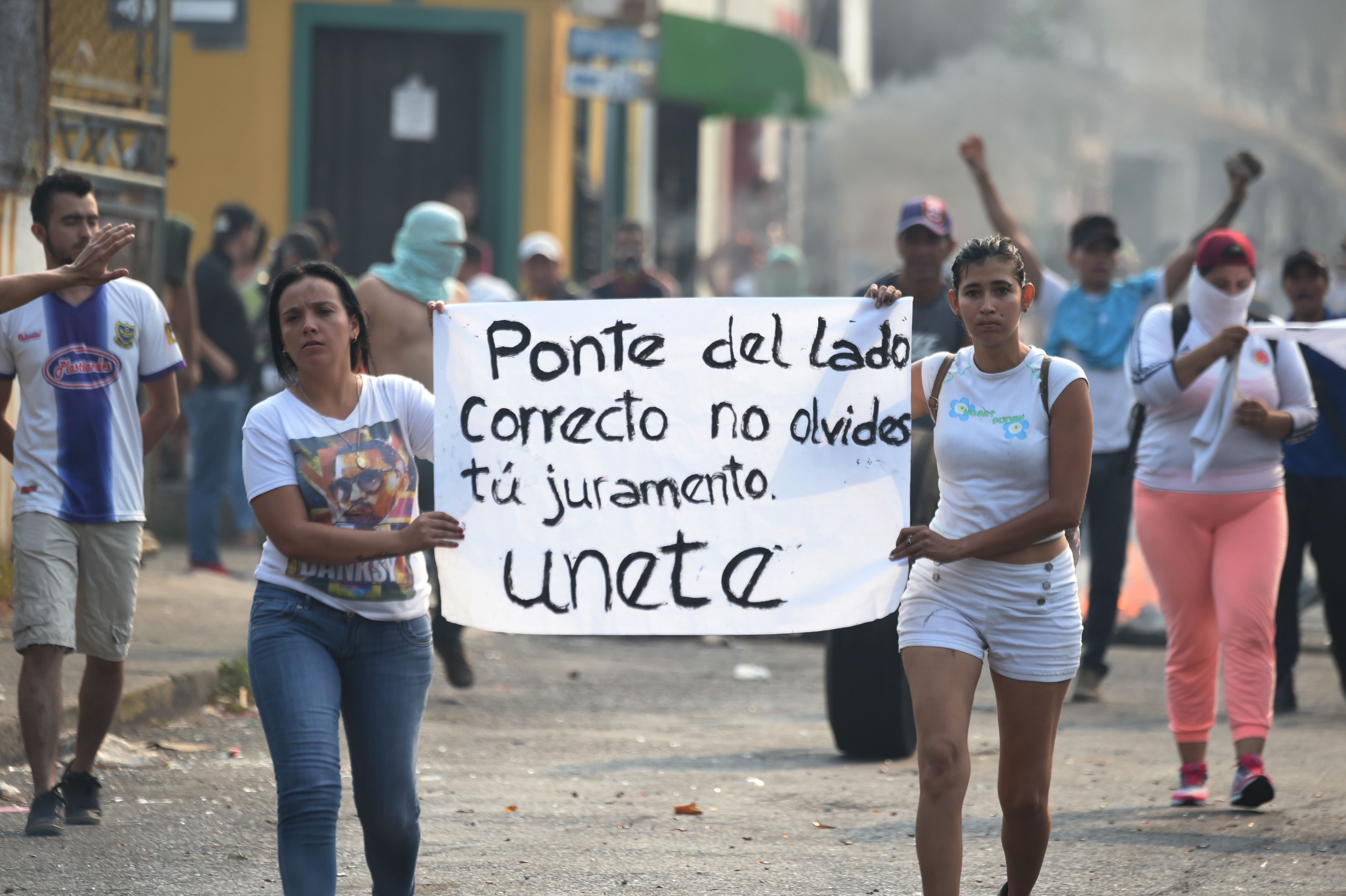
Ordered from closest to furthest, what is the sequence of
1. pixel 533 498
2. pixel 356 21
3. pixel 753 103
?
pixel 533 498
pixel 356 21
pixel 753 103

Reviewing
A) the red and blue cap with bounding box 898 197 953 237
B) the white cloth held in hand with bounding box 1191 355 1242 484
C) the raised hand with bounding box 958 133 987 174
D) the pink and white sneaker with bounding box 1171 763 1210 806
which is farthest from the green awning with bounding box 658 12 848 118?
the pink and white sneaker with bounding box 1171 763 1210 806

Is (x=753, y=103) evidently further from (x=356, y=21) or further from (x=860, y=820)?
(x=860, y=820)

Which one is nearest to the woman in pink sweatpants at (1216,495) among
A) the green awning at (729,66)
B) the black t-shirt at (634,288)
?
the black t-shirt at (634,288)

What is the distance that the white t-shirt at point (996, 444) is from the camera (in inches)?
179

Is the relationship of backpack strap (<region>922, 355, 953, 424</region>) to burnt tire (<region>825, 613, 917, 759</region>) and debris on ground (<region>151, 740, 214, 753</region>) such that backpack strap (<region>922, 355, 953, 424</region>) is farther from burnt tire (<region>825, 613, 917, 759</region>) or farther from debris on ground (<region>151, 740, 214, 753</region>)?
debris on ground (<region>151, 740, 214, 753</region>)

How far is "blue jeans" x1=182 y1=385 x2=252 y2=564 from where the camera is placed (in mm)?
11016

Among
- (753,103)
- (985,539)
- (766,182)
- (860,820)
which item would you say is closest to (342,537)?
(985,539)

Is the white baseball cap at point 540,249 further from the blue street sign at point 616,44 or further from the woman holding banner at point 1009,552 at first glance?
the woman holding banner at point 1009,552

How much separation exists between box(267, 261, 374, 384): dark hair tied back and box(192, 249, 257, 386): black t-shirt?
7.07 m

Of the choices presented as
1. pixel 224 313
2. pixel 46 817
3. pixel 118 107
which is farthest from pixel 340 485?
pixel 224 313

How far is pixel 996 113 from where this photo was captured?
2358 cm

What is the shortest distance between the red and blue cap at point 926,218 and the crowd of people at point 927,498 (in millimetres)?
18

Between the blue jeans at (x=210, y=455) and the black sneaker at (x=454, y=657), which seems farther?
the blue jeans at (x=210, y=455)

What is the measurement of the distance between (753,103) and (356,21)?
5587mm
